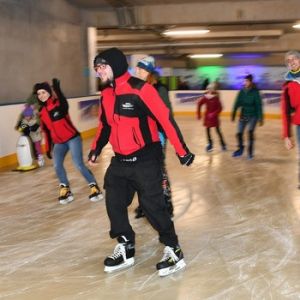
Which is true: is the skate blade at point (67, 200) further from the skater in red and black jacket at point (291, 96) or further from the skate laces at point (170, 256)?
the skater in red and black jacket at point (291, 96)

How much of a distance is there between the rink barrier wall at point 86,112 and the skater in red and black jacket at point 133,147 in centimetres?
429

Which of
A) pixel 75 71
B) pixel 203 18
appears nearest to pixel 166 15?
pixel 203 18

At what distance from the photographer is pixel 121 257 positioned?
2.89 meters

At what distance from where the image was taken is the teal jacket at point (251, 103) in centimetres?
677

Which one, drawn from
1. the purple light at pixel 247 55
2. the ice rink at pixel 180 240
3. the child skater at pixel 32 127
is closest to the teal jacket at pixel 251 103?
the ice rink at pixel 180 240

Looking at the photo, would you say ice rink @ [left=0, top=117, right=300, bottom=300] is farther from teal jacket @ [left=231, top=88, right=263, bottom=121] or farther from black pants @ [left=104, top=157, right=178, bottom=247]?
teal jacket @ [left=231, top=88, right=263, bottom=121]

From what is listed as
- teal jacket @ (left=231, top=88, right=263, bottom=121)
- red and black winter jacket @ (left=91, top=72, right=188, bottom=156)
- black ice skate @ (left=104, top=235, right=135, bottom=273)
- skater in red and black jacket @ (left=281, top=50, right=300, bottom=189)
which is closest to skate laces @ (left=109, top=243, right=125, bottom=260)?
black ice skate @ (left=104, top=235, right=135, bottom=273)

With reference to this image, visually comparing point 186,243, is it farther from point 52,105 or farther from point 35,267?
point 52,105

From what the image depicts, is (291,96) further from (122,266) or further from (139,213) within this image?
(122,266)

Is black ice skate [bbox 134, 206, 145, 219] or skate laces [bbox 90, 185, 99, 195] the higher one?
skate laces [bbox 90, 185, 99, 195]

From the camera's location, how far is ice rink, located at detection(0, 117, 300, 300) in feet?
8.48

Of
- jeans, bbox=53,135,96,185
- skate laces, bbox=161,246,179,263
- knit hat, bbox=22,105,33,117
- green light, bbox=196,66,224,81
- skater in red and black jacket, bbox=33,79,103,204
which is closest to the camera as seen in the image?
skate laces, bbox=161,246,179,263

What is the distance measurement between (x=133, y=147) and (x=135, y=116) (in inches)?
7.2

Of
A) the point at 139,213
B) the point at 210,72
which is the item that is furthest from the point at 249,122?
the point at 210,72
